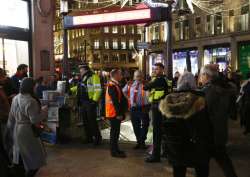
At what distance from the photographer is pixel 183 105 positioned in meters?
4.72

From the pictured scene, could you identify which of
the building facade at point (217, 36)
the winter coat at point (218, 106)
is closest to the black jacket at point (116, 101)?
the winter coat at point (218, 106)

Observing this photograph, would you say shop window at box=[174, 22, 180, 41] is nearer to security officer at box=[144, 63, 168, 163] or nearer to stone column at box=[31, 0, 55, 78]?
stone column at box=[31, 0, 55, 78]

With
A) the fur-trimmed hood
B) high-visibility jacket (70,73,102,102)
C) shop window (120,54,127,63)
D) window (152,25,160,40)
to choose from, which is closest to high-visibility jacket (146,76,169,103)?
high-visibility jacket (70,73,102,102)

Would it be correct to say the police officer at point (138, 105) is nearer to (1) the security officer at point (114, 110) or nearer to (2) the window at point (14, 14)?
(1) the security officer at point (114, 110)

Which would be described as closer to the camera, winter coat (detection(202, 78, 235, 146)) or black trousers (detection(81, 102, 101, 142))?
winter coat (detection(202, 78, 235, 146))

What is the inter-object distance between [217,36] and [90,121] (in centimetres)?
2817

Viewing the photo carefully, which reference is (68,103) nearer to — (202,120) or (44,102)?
(44,102)

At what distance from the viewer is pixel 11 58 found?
42.4ft

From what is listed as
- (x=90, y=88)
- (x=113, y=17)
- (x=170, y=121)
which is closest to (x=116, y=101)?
(x=90, y=88)

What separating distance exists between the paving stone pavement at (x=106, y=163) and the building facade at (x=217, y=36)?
67.5 feet

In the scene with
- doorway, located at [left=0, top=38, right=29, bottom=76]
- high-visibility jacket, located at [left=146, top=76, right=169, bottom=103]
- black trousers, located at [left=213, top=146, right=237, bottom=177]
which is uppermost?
doorway, located at [left=0, top=38, right=29, bottom=76]

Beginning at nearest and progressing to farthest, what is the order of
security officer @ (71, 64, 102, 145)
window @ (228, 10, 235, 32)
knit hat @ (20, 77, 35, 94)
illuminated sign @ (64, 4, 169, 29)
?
knit hat @ (20, 77, 35, 94), security officer @ (71, 64, 102, 145), illuminated sign @ (64, 4, 169, 29), window @ (228, 10, 235, 32)

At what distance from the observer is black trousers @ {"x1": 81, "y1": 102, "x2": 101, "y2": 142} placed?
9684mm

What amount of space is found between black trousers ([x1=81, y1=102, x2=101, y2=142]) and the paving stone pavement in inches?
13.9
